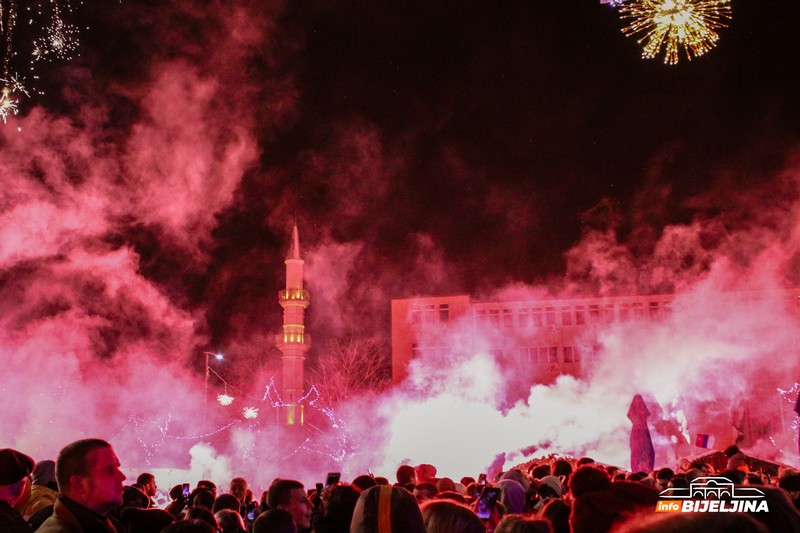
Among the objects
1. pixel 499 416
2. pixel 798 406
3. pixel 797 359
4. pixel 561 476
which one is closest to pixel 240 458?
pixel 499 416

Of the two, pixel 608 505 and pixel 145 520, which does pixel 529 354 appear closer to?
pixel 145 520

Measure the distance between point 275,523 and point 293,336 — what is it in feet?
152

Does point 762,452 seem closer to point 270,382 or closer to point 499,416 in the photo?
point 499,416

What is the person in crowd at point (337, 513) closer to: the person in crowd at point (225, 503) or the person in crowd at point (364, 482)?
the person in crowd at point (364, 482)

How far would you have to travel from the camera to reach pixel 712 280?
37.8 m

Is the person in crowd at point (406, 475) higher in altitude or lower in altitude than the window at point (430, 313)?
lower

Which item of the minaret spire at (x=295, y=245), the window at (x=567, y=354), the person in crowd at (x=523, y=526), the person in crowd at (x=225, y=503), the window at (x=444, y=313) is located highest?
Answer: the minaret spire at (x=295, y=245)

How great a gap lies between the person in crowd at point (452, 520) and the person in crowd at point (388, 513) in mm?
54

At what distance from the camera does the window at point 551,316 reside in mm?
47000

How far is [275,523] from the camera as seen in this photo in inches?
168

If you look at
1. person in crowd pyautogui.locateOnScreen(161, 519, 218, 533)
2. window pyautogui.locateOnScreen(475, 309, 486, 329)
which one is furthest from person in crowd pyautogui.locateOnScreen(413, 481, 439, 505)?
window pyautogui.locateOnScreen(475, 309, 486, 329)

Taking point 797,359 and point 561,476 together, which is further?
point 797,359

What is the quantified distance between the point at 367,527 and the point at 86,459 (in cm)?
143

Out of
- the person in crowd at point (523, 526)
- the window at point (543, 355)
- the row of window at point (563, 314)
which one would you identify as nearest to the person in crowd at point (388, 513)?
the person in crowd at point (523, 526)
